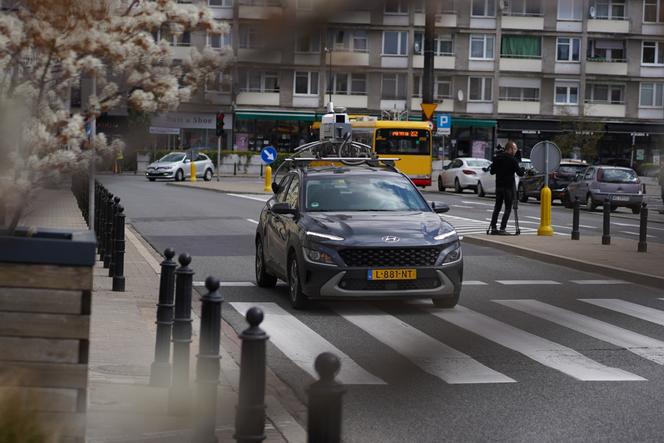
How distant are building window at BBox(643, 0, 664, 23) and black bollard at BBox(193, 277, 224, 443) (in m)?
4.11

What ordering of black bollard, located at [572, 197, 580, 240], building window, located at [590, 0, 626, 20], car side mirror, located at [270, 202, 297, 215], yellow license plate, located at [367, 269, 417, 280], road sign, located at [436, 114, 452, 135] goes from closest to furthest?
building window, located at [590, 0, 626, 20]
road sign, located at [436, 114, 452, 135]
yellow license plate, located at [367, 269, 417, 280]
car side mirror, located at [270, 202, 297, 215]
black bollard, located at [572, 197, 580, 240]

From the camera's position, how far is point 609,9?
4.29 ft

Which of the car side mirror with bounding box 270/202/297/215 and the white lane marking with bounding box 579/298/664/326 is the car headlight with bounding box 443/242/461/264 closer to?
the white lane marking with bounding box 579/298/664/326

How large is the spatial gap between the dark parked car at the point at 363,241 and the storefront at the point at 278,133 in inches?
378

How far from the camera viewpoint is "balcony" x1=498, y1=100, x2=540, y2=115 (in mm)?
1724

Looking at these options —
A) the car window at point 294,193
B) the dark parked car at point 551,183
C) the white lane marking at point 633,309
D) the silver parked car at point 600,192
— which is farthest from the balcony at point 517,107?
the dark parked car at point 551,183

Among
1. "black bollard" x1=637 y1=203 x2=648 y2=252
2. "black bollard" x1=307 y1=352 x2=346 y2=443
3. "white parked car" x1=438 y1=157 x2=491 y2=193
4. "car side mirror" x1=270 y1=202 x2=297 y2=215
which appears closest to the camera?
"black bollard" x1=307 y1=352 x2=346 y2=443

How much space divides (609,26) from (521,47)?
0.93 ft

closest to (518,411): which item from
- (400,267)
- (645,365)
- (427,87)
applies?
(645,365)

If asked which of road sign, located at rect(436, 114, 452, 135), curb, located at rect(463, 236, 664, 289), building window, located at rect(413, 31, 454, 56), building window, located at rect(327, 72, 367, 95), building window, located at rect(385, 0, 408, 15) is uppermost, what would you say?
building window, located at rect(385, 0, 408, 15)

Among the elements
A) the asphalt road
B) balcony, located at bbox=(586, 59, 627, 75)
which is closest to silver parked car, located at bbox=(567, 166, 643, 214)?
the asphalt road

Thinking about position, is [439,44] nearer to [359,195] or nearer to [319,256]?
[319,256]

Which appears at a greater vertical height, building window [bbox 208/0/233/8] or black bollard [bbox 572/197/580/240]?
building window [bbox 208/0/233/8]

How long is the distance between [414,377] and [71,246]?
3.46 meters
